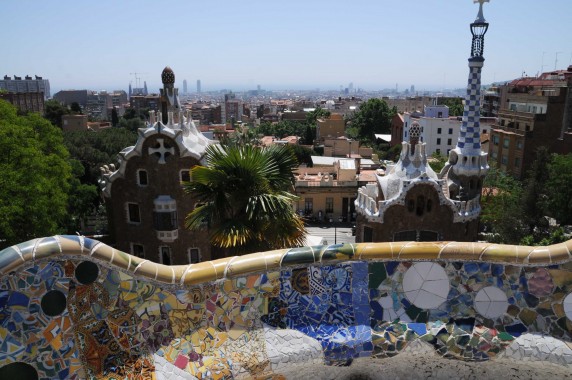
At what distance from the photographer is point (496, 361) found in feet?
23.2

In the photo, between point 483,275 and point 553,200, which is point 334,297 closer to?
point 483,275

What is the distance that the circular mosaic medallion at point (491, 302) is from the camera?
7.24 meters

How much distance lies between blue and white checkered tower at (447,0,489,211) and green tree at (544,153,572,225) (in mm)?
6801

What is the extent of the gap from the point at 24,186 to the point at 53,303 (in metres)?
10.8

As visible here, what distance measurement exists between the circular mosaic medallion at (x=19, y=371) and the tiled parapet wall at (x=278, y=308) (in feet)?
0.11

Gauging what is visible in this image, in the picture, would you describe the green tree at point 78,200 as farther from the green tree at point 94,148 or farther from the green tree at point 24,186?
the green tree at point 24,186

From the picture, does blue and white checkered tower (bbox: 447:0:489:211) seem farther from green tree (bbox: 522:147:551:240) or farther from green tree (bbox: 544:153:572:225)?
green tree (bbox: 544:153:572:225)

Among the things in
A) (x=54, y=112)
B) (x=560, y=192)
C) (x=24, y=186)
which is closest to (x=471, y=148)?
(x=560, y=192)

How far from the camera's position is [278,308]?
7.18 meters

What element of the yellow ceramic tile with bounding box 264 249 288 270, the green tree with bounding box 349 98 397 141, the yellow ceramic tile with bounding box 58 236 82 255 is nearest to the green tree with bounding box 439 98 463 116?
the green tree with bounding box 349 98 397 141

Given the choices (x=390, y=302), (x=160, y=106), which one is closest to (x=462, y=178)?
(x=160, y=106)

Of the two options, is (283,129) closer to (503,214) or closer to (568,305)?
(503,214)

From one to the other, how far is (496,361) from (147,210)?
1485 centimetres

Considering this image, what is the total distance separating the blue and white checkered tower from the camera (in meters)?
19.6
